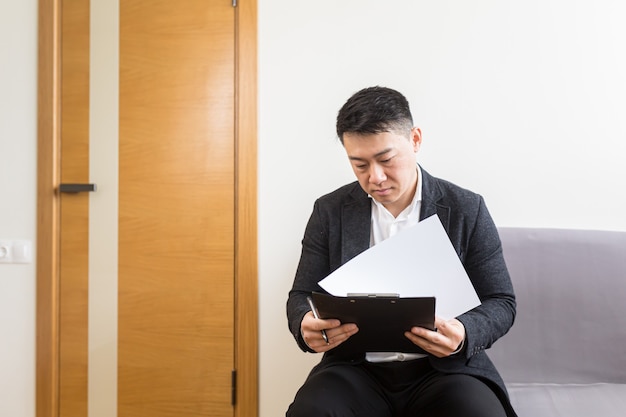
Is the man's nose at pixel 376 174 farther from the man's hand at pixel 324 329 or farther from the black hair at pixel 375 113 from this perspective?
the man's hand at pixel 324 329

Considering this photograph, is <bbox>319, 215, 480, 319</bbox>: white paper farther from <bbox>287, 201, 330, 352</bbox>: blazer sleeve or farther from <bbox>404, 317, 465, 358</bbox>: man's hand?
<bbox>287, 201, 330, 352</bbox>: blazer sleeve

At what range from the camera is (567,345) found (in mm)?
1588

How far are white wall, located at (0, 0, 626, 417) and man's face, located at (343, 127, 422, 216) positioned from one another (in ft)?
1.75

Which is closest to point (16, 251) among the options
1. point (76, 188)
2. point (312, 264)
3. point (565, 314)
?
point (76, 188)

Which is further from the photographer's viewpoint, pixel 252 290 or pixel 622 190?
pixel 252 290

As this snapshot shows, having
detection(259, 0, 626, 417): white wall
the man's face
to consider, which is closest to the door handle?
detection(259, 0, 626, 417): white wall

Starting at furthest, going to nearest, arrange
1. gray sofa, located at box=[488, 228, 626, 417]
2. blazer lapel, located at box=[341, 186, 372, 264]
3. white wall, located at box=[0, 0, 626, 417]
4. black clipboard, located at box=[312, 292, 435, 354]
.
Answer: white wall, located at box=[0, 0, 626, 417] < gray sofa, located at box=[488, 228, 626, 417] < blazer lapel, located at box=[341, 186, 372, 264] < black clipboard, located at box=[312, 292, 435, 354]

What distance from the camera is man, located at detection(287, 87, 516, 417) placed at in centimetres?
117

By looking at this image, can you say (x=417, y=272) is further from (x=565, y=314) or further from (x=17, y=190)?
(x=17, y=190)

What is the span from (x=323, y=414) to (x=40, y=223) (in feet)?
4.83

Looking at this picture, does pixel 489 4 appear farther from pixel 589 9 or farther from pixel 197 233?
pixel 197 233

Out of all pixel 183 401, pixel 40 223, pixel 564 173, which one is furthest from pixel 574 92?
pixel 40 223

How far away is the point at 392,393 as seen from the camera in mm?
1275

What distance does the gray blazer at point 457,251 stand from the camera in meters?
1.24
